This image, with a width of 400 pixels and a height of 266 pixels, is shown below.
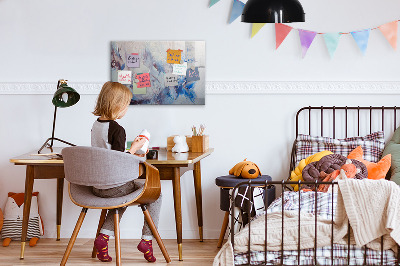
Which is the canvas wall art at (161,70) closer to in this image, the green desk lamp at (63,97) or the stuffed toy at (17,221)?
the green desk lamp at (63,97)

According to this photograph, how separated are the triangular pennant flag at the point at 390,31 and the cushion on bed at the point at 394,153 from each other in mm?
616

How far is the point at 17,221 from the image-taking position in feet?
14.4

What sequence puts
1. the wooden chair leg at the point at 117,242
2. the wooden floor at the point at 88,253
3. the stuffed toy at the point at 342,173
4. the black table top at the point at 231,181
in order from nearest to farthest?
the wooden chair leg at the point at 117,242
the stuffed toy at the point at 342,173
the wooden floor at the point at 88,253
the black table top at the point at 231,181

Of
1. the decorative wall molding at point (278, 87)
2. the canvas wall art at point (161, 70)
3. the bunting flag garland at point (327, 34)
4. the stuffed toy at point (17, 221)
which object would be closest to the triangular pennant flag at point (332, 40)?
the bunting flag garland at point (327, 34)

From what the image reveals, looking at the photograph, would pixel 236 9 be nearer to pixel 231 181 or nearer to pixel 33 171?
pixel 231 181

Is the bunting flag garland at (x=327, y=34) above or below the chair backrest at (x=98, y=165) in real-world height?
above

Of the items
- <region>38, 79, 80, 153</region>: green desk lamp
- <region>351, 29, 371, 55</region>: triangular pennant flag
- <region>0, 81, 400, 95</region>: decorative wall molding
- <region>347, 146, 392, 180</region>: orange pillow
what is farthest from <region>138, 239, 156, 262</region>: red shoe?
<region>351, 29, 371, 55</region>: triangular pennant flag

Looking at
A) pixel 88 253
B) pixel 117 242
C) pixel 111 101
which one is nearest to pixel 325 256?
pixel 117 242

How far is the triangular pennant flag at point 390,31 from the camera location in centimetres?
430

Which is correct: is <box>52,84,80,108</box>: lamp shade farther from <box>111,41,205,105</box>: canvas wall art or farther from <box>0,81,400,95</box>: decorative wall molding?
<box>111,41,205,105</box>: canvas wall art

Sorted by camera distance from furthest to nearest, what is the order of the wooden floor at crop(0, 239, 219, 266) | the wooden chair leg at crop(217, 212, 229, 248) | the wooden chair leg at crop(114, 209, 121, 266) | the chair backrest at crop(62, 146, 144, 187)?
the wooden chair leg at crop(217, 212, 229, 248) < the wooden floor at crop(0, 239, 219, 266) < the wooden chair leg at crop(114, 209, 121, 266) < the chair backrest at crop(62, 146, 144, 187)

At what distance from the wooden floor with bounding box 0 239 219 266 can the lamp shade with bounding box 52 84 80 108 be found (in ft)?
3.18

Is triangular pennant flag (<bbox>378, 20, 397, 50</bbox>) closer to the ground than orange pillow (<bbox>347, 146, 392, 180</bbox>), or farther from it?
farther from it

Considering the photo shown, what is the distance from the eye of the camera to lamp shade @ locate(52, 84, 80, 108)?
4098mm
